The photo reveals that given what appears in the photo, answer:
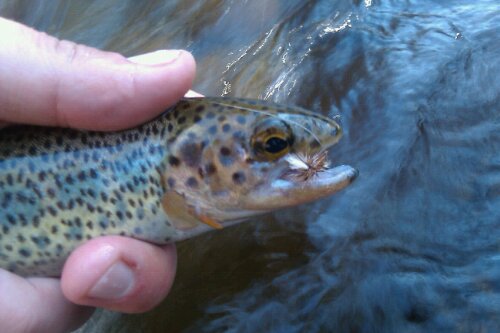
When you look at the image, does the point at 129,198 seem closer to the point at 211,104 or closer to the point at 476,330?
the point at 211,104

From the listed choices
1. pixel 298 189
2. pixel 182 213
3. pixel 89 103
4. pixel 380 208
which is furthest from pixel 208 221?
pixel 380 208

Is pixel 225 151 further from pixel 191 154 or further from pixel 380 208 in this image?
pixel 380 208

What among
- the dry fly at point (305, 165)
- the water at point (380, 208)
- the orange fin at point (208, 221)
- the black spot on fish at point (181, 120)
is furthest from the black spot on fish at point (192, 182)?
the water at point (380, 208)

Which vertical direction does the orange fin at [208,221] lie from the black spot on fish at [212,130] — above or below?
below

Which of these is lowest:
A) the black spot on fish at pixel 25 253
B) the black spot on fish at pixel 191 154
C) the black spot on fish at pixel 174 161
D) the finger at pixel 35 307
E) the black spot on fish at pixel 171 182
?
the finger at pixel 35 307

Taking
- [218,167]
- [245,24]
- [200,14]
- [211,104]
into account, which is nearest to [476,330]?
[218,167]

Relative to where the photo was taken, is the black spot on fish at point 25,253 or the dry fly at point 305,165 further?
the black spot on fish at point 25,253

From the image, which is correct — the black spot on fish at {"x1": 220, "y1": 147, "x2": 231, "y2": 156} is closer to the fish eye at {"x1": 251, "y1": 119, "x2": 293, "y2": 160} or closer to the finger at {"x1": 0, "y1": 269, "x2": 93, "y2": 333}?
the fish eye at {"x1": 251, "y1": 119, "x2": 293, "y2": 160}

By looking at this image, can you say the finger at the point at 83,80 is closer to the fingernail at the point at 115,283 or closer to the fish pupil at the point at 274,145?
the fish pupil at the point at 274,145
